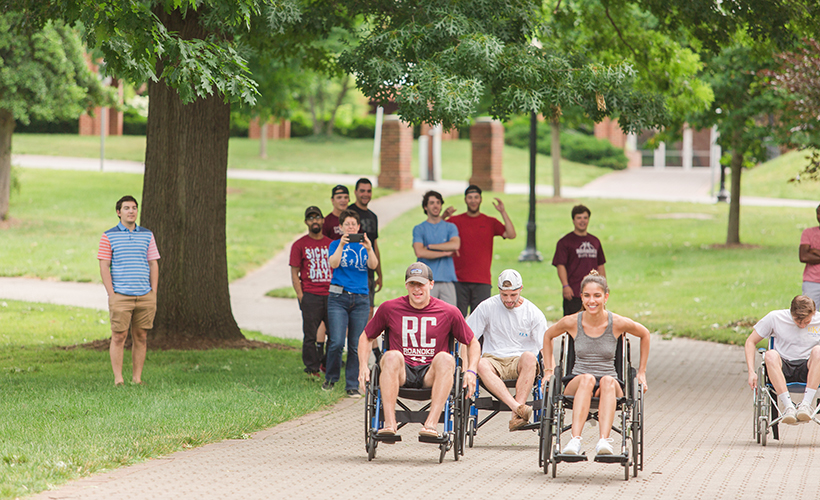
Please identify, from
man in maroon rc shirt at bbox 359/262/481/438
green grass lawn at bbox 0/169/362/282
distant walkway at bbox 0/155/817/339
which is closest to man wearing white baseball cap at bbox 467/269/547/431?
man in maroon rc shirt at bbox 359/262/481/438

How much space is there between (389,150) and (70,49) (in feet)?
39.8

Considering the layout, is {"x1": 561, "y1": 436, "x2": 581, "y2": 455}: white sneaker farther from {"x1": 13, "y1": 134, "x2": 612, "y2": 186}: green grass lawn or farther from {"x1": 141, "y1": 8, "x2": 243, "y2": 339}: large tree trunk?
{"x1": 13, "y1": 134, "x2": 612, "y2": 186}: green grass lawn

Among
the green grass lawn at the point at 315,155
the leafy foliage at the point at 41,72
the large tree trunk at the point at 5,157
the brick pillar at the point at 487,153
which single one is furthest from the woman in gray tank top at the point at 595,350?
the green grass lawn at the point at 315,155

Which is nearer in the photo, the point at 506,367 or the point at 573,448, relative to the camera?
the point at 573,448

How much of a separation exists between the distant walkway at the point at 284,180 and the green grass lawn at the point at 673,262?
2.08 metres

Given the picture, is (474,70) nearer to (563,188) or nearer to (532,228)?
(532,228)

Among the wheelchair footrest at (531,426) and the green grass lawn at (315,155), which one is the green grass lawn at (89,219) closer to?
the green grass lawn at (315,155)

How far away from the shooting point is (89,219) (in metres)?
26.6

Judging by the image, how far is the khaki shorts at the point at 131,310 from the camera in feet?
29.6

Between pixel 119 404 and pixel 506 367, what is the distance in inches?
126

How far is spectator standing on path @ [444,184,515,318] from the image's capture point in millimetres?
10500

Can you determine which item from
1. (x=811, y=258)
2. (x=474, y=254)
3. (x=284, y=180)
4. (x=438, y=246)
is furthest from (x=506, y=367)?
(x=284, y=180)

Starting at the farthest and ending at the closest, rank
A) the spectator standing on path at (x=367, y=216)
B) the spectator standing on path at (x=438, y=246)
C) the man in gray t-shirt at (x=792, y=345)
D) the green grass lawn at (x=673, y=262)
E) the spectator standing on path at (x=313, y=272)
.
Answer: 1. the green grass lawn at (x=673, y=262)
2. the spectator standing on path at (x=367, y=216)
3. the spectator standing on path at (x=438, y=246)
4. the spectator standing on path at (x=313, y=272)
5. the man in gray t-shirt at (x=792, y=345)

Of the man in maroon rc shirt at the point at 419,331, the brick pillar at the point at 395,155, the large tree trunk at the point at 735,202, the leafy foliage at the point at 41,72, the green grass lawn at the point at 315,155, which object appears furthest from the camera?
the green grass lawn at the point at 315,155
